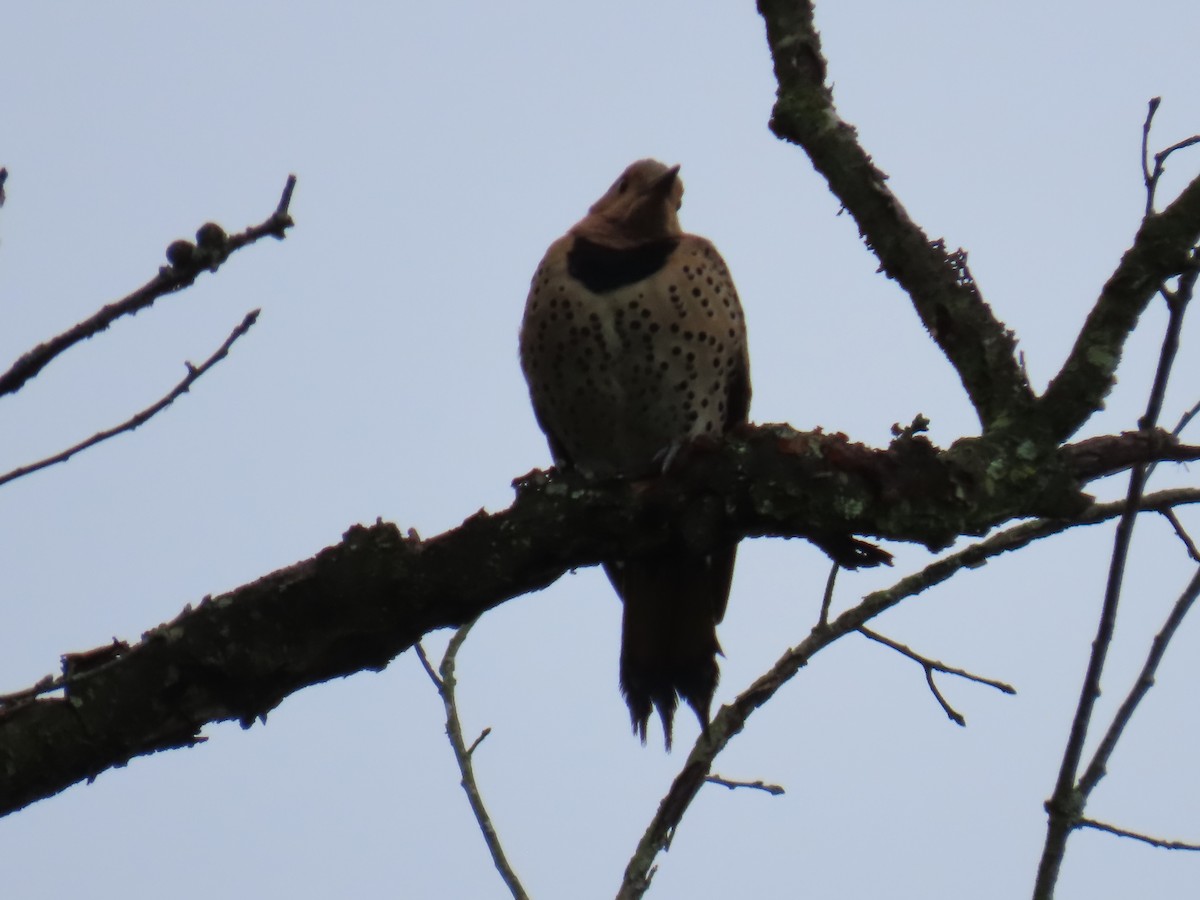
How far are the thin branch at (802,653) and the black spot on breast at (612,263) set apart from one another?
176cm

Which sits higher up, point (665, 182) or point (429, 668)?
point (665, 182)

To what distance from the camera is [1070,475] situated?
332cm

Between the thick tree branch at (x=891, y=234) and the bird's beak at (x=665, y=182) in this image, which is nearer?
the thick tree branch at (x=891, y=234)

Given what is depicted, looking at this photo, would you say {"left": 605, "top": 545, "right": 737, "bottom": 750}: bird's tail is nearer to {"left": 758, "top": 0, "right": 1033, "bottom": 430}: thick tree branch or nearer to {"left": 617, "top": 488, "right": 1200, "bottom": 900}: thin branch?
{"left": 617, "top": 488, "right": 1200, "bottom": 900}: thin branch

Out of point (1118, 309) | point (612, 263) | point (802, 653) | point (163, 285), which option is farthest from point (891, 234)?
point (163, 285)

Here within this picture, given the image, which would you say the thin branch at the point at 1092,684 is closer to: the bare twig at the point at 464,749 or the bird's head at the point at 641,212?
the bare twig at the point at 464,749

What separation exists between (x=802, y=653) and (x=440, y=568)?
112 cm

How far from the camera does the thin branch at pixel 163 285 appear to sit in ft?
6.14

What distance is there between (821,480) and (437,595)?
0.88m

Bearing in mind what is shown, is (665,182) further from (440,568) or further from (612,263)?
(440,568)

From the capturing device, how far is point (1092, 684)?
244 cm

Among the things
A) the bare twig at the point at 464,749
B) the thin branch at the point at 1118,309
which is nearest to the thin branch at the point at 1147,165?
the thin branch at the point at 1118,309

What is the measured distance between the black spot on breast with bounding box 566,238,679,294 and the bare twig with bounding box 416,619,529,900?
65.7 inches

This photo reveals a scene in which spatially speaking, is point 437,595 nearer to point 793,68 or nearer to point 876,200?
point 876,200
